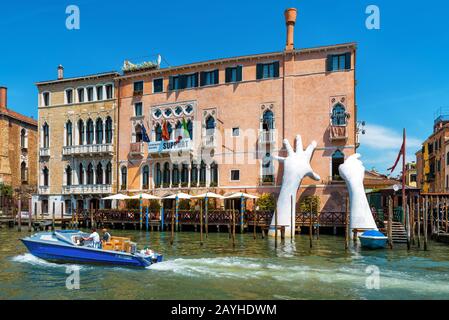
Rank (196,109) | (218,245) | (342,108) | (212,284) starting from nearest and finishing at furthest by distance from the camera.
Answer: (212,284) → (218,245) → (342,108) → (196,109)

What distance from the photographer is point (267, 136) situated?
31672 millimetres

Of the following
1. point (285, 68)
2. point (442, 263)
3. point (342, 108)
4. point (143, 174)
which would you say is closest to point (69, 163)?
point (143, 174)

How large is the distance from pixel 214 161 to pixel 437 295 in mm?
22414

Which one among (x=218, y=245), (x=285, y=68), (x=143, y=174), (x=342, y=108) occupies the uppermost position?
(x=285, y=68)

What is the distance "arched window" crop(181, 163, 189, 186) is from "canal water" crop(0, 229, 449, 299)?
13700 millimetres

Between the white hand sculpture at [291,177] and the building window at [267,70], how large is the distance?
5658mm

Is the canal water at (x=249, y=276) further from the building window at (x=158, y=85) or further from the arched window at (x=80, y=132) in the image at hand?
the arched window at (x=80, y=132)

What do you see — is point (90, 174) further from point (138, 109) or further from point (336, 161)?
point (336, 161)

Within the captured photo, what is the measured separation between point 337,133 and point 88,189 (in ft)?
64.1

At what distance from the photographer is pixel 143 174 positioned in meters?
36.0

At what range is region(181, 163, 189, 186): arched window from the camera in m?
34.5

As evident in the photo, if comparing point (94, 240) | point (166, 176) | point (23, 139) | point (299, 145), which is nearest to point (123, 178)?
point (166, 176)
